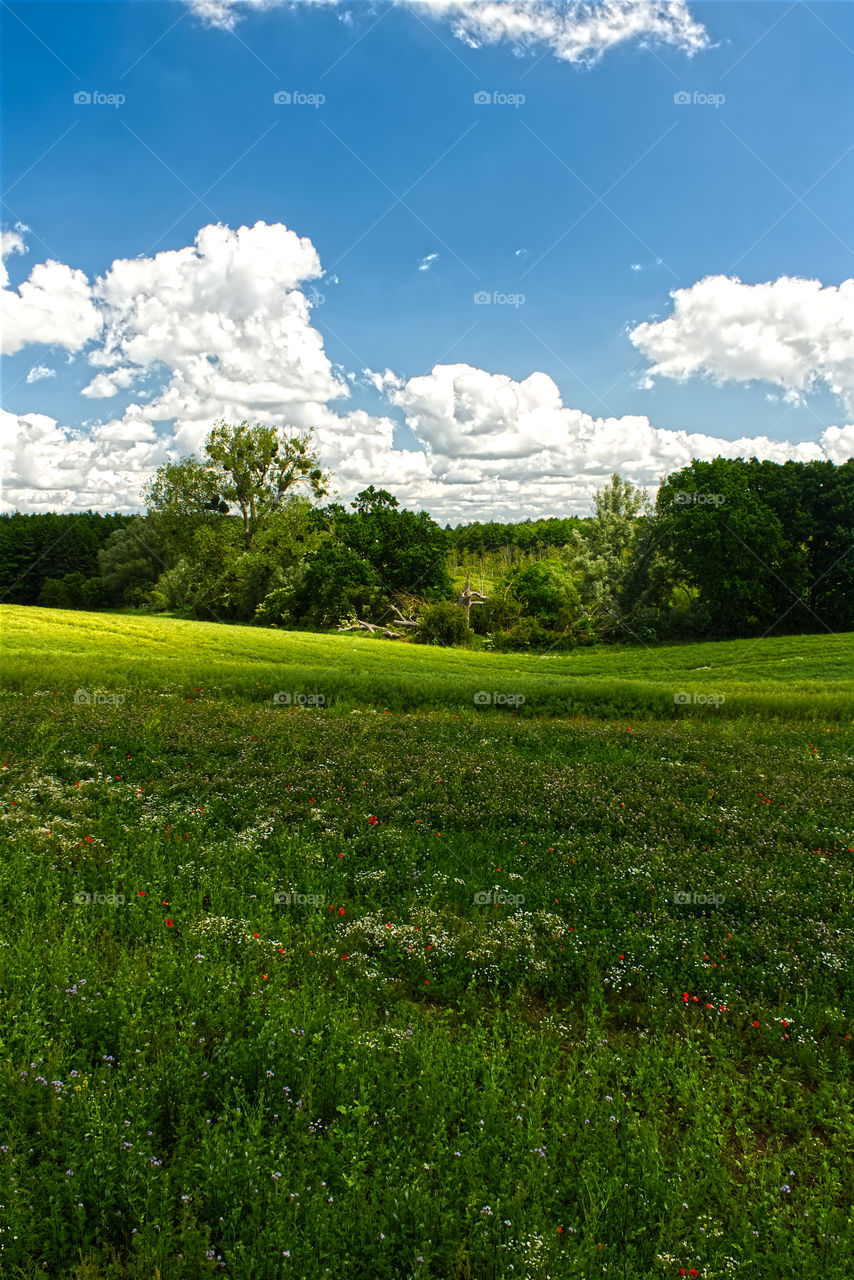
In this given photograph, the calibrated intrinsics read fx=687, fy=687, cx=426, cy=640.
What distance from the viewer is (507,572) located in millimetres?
62969

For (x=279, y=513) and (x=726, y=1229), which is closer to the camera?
(x=726, y=1229)

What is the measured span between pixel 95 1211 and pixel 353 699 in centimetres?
1933

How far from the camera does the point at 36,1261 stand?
13.1ft

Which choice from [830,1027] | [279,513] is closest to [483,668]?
[830,1027]

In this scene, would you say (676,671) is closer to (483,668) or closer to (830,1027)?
(483,668)
